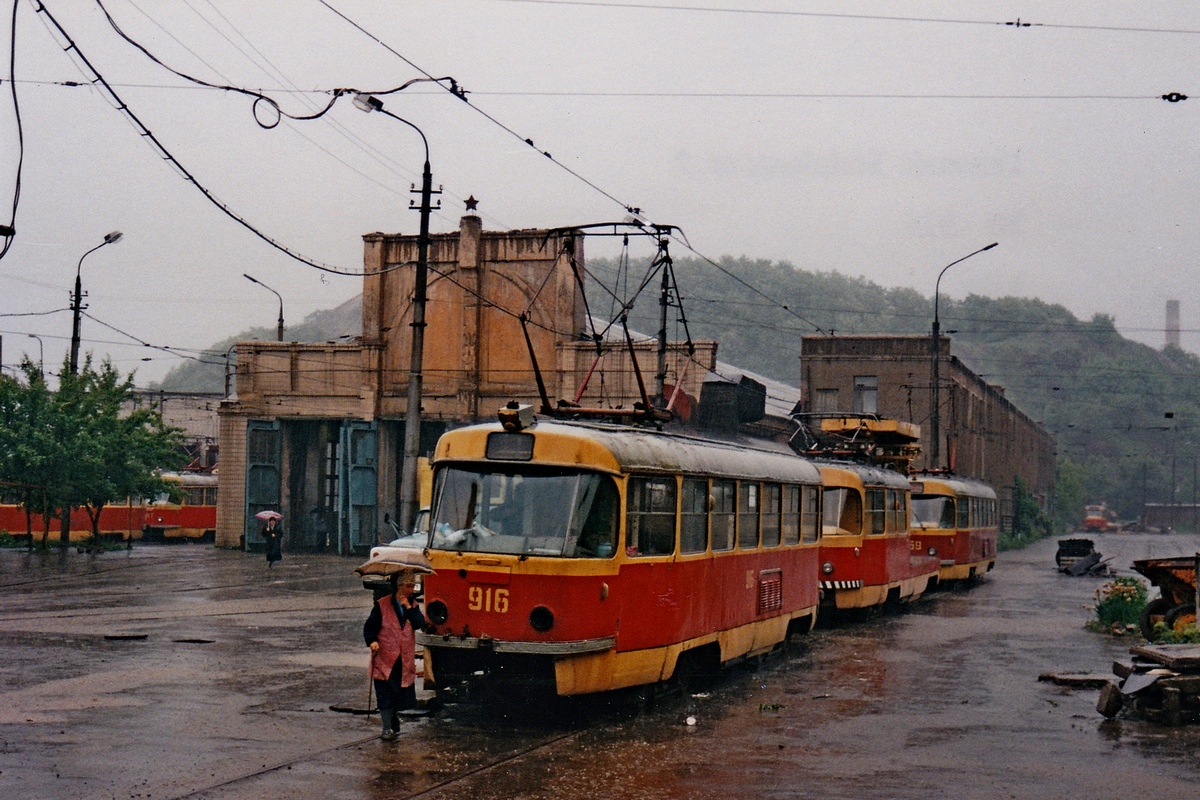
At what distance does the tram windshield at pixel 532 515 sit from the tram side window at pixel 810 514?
6.83 m

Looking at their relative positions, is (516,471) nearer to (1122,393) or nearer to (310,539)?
(310,539)

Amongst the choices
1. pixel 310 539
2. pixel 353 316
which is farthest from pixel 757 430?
pixel 353 316

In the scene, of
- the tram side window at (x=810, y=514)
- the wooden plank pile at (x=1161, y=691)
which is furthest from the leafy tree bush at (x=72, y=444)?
the wooden plank pile at (x=1161, y=691)

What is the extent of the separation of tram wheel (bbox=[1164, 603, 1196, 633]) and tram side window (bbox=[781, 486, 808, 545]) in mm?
5345

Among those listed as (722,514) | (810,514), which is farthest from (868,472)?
(722,514)

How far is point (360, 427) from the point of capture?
43.3 meters

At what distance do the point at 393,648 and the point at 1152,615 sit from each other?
40.8 ft

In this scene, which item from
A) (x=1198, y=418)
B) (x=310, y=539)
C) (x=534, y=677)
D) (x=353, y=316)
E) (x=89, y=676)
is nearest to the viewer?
(x=534, y=677)

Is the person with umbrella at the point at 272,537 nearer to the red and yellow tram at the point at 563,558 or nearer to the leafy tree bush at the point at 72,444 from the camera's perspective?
the leafy tree bush at the point at 72,444

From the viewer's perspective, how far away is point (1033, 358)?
488ft

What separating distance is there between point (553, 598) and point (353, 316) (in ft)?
578

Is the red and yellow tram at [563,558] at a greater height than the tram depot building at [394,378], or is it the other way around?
the tram depot building at [394,378]

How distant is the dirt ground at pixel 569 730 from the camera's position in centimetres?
→ 966

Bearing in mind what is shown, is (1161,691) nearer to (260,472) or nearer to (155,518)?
(260,472)
